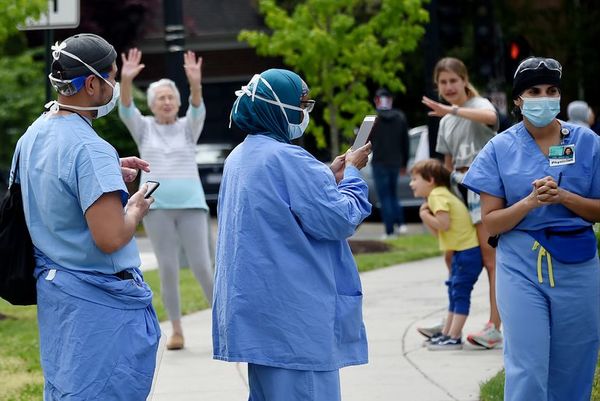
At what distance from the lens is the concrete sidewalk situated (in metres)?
7.17

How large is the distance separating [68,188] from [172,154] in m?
4.32

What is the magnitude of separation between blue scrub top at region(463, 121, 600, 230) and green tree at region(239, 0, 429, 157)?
408 inches

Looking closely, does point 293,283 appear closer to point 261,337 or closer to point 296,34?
point 261,337

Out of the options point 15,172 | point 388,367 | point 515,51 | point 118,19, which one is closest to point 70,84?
point 15,172

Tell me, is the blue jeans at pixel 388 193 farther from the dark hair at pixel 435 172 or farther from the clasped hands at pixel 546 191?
the clasped hands at pixel 546 191

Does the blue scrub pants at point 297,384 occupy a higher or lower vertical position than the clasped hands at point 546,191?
lower

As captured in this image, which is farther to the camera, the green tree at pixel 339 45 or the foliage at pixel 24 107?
the foliage at pixel 24 107

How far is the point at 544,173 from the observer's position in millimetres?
5266

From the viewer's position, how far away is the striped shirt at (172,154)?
8.62 meters

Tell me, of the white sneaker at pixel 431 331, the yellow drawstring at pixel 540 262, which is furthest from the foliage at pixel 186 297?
the yellow drawstring at pixel 540 262

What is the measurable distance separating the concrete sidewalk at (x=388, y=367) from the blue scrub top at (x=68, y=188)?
109 inches

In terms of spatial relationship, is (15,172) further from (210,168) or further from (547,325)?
(210,168)

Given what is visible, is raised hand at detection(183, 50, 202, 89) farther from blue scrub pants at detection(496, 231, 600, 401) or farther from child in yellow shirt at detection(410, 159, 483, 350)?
blue scrub pants at detection(496, 231, 600, 401)

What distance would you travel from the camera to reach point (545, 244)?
5266 mm
